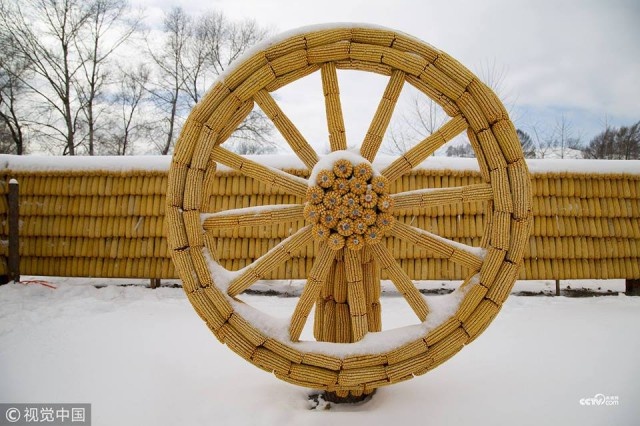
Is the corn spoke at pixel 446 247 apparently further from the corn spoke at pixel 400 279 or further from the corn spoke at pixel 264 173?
the corn spoke at pixel 264 173

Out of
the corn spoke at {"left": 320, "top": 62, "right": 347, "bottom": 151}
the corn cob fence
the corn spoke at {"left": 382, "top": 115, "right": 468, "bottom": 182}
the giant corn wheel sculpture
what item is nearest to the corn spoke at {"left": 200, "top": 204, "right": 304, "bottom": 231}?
the giant corn wheel sculpture

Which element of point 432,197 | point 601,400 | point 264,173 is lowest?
point 601,400

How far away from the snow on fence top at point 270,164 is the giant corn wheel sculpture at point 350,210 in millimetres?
2690

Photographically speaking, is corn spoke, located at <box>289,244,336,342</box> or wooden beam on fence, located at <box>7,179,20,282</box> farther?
wooden beam on fence, located at <box>7,179,20,282</box>

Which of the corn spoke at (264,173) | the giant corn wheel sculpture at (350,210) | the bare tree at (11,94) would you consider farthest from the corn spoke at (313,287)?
the bare tree at (11,94)

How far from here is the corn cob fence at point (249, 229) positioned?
4953mm

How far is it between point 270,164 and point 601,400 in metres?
4.05

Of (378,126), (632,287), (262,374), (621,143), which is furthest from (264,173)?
(621,143)

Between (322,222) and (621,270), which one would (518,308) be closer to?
(621,270)

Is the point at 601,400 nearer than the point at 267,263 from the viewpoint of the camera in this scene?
No

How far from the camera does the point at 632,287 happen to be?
A: 5230 millimetres

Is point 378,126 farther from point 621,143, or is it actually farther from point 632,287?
point 621,143

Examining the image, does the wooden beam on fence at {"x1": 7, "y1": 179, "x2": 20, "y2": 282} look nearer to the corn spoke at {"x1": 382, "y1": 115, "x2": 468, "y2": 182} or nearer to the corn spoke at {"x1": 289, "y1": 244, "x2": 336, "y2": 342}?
the corn spoke at {"x1": 289, "y1": 244, "x2": 336, "y2": 342}

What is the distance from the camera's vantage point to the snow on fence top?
16.3 ft
